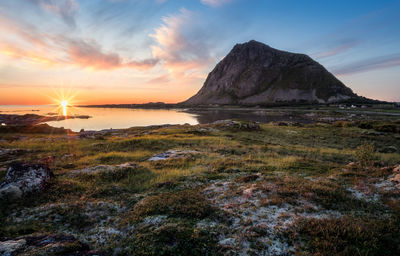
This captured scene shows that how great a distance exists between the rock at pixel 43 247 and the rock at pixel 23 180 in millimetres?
5819

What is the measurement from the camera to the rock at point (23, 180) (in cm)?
1037

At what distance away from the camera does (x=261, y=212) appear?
29.6 feet

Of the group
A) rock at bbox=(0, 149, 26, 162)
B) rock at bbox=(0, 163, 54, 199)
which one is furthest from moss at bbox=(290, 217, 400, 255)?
rock at bbox=(0, 149, 26, 162)

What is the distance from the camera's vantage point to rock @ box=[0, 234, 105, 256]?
18.1 feet

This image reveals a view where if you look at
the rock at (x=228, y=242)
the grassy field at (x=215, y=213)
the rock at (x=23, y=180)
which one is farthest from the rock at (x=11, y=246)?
the rock at (x=228, y=242)

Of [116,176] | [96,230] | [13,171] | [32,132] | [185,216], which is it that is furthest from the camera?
[32,132]

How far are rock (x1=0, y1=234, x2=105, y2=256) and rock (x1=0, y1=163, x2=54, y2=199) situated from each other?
5.82 meters

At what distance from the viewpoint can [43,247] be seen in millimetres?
5730

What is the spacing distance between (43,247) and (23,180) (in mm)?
8050

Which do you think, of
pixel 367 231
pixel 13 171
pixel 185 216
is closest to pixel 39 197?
pixel 13 171

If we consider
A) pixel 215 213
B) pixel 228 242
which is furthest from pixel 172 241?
pixel 215 213

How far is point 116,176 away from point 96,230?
7.35m

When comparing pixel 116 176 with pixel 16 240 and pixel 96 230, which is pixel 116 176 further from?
pixel 16 240

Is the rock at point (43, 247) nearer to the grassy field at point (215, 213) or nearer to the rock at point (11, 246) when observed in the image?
the rock at point (11, 246)
